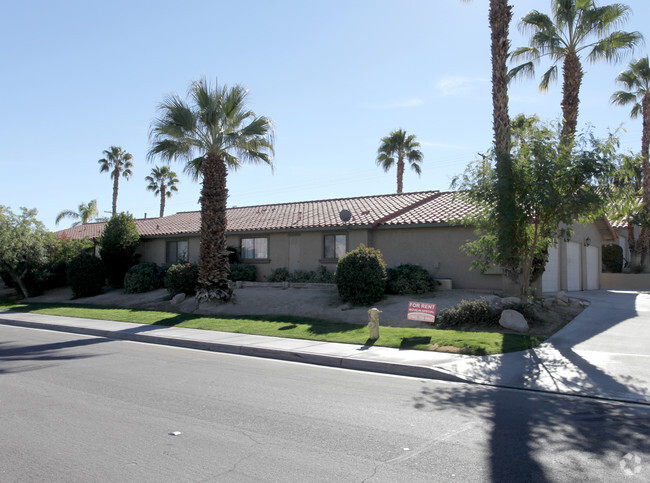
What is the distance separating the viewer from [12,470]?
15.5ft

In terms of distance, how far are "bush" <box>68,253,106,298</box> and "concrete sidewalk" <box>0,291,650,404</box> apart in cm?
1037

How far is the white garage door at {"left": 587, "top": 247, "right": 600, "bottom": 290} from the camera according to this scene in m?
25.4

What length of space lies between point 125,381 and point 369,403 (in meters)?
4.03

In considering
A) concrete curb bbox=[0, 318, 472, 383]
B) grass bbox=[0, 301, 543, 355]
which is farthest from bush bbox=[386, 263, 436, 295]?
concrete curb bbox=[0, 318, 472, 383]

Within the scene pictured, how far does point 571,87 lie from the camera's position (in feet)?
60.0

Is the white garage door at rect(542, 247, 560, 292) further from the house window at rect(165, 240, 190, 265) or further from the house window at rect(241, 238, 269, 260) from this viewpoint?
the house window at rect(165, 240, 190, 265)

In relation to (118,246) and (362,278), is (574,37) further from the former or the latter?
(118,246)

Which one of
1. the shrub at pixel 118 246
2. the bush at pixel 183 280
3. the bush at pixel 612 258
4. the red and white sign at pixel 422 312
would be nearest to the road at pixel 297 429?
the red and white sign at pixel 422 312

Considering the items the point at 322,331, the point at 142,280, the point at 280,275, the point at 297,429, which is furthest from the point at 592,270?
the point at 297,429

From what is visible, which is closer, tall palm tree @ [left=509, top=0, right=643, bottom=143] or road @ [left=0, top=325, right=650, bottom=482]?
road @ [left=0, top=325, right=650, bottom=482]

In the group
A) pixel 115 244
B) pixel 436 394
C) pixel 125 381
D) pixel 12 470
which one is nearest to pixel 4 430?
pixel 12 470

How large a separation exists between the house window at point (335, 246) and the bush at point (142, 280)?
8.27 m

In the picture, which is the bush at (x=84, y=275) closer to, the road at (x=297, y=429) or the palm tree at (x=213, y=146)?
the palm tree at (x=213, y=146)

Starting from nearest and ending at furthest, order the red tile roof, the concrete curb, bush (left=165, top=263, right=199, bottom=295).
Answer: the concrete curb < bush (left=165, top=263, right=199, bottom=295) < the red tile roof
